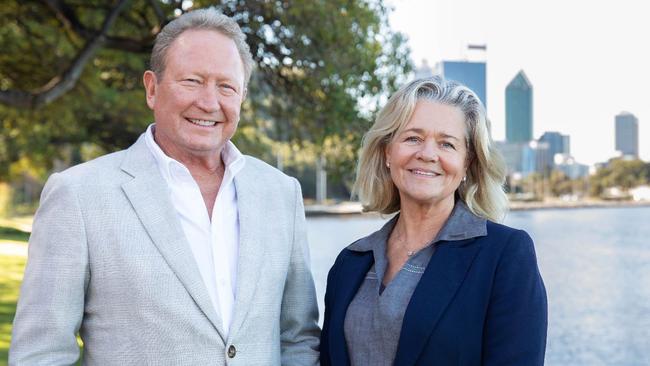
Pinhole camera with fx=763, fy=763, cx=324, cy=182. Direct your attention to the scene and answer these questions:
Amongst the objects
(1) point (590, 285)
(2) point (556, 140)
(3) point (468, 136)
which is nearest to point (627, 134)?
(2) point (556, 140)

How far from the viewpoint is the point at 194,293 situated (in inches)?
95.9

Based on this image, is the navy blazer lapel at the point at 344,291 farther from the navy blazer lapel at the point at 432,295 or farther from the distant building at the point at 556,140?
the distant building at the point at 556,140

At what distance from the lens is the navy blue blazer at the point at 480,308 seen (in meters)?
2.41

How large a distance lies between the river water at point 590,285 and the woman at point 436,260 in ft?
6.76

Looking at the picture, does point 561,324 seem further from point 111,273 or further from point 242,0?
point 111,273

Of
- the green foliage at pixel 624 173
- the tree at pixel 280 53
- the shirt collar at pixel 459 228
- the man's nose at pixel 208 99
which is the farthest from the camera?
the green foliage at pixel 624 173

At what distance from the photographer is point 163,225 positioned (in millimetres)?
2498

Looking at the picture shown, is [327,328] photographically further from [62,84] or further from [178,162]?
[62,84]

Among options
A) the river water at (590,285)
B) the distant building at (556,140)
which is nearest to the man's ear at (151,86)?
the river water at (590,285)

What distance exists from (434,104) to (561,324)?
57.8 ft

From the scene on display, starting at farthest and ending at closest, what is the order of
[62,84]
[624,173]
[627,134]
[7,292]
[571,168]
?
[571,168]
[624,173]
[627,134]
[7,292]
[62,84]

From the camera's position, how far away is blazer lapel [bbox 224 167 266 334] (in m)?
2.54

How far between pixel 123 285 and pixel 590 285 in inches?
1059

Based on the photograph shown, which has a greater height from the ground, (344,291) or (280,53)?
(280,53)
